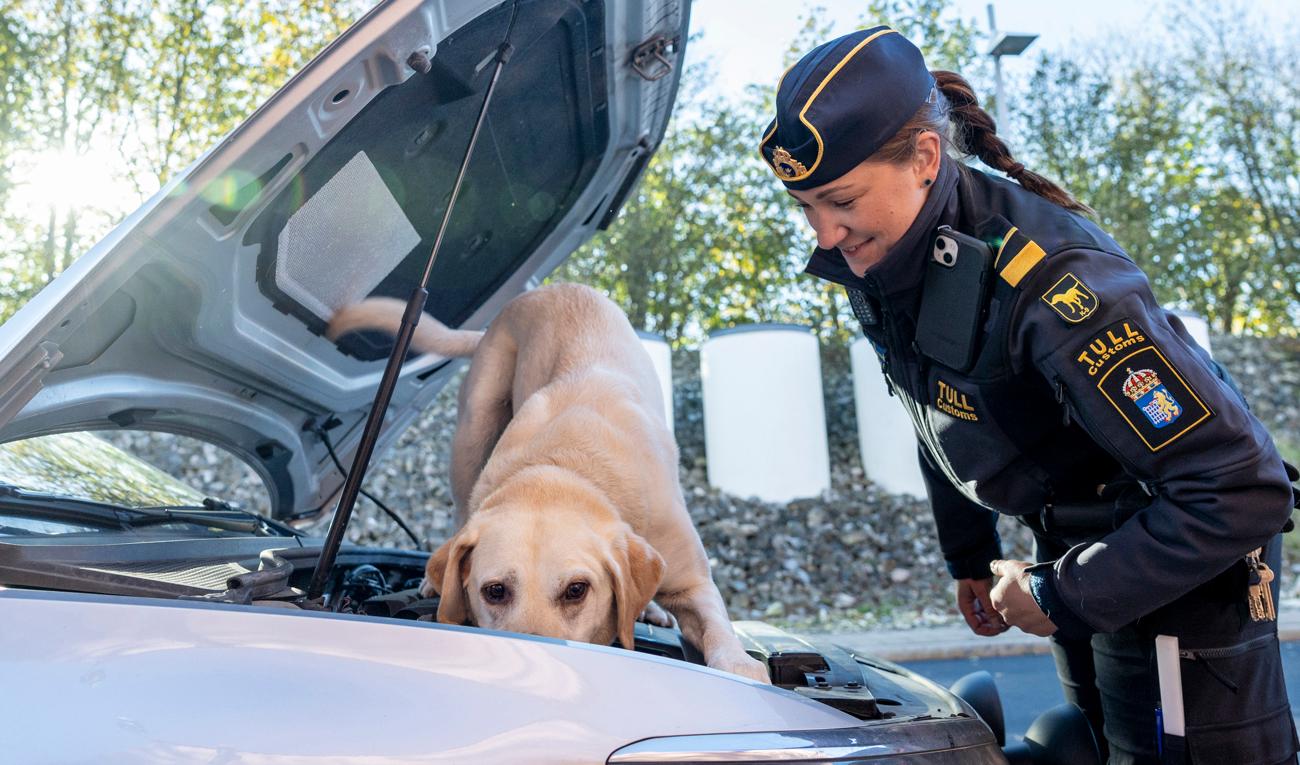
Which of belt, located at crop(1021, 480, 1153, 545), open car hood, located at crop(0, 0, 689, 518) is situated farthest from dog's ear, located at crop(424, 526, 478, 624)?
belt, located at crop(1021, 480, 1153, 545)

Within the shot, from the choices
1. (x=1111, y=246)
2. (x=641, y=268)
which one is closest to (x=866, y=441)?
(x=641, y=268)

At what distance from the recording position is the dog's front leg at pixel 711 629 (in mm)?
1814

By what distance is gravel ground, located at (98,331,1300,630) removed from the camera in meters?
8.73

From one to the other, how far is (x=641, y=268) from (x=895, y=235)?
454 inches

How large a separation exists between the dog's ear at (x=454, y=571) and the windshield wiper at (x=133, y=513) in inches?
22.8

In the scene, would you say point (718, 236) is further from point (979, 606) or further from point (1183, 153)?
point (979, 606)

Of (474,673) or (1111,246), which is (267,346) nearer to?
(474,673)

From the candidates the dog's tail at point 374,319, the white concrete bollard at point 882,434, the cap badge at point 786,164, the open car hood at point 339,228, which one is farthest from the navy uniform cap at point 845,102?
the white concrete bollard at point 882,434

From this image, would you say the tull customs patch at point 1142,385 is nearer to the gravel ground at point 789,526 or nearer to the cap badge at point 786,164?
the cap badge at point 786,164

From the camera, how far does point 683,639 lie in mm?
2246

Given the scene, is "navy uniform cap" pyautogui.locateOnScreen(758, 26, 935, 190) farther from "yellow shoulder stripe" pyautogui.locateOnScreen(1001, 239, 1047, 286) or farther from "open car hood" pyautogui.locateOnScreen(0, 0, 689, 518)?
"open car hood" pyautogui.locateOnScreen(0, 0, 689, 518)

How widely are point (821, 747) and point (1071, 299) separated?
0.83 meters

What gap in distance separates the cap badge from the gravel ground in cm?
628

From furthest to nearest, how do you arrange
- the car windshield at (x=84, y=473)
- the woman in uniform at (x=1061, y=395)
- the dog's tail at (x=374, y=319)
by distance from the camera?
the dog's tail at (x=374, y=319) < the car windshield at (x=84, y=473) < the woman in uniform at (x=1061, y=395)
